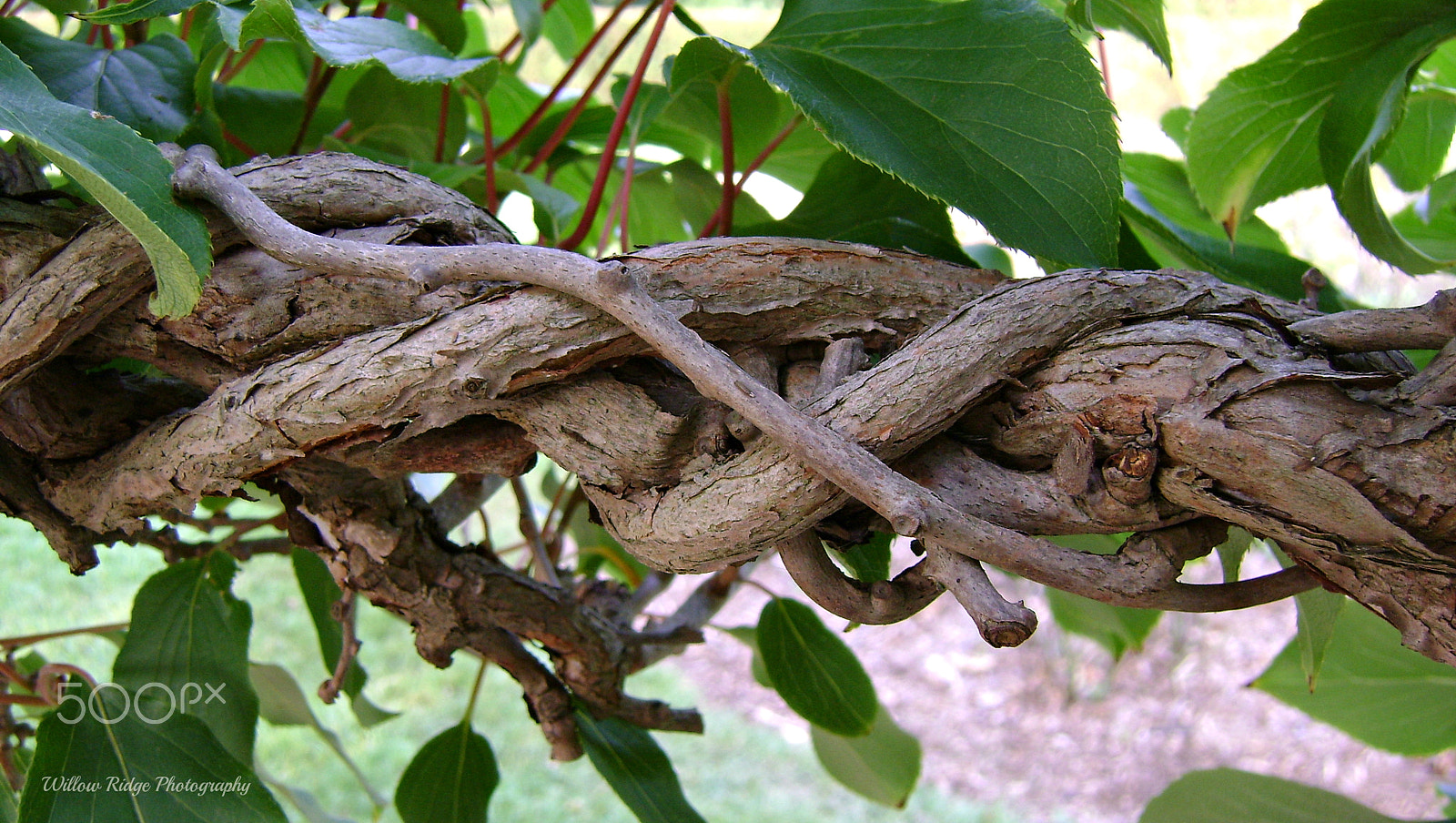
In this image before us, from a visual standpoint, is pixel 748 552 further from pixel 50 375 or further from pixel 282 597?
pixel 282 597

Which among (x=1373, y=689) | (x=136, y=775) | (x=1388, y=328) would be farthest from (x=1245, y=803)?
(x=136, y=775)

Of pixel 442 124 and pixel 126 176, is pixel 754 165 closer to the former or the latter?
pixel 442 124

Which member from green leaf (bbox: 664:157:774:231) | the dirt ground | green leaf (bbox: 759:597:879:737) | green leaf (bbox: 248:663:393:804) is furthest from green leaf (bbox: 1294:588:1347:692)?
the dirt ground

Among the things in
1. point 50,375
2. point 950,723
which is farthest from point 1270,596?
point 950,723

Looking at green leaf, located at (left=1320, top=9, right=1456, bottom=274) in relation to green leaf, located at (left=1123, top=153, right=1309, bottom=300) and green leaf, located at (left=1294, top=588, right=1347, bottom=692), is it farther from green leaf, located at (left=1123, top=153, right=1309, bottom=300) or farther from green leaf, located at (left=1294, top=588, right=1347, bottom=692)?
green leaf, located at (left=1294, top=588, right=1347, bottom=692)

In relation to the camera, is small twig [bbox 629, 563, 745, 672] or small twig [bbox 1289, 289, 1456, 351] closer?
small twig [bbox 1289, 289, 1456, 351]

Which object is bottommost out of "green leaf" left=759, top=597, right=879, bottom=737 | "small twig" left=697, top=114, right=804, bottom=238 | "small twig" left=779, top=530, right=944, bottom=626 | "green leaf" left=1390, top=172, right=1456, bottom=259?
"green leaf" left=759, top=597, right=879, bottom=737
